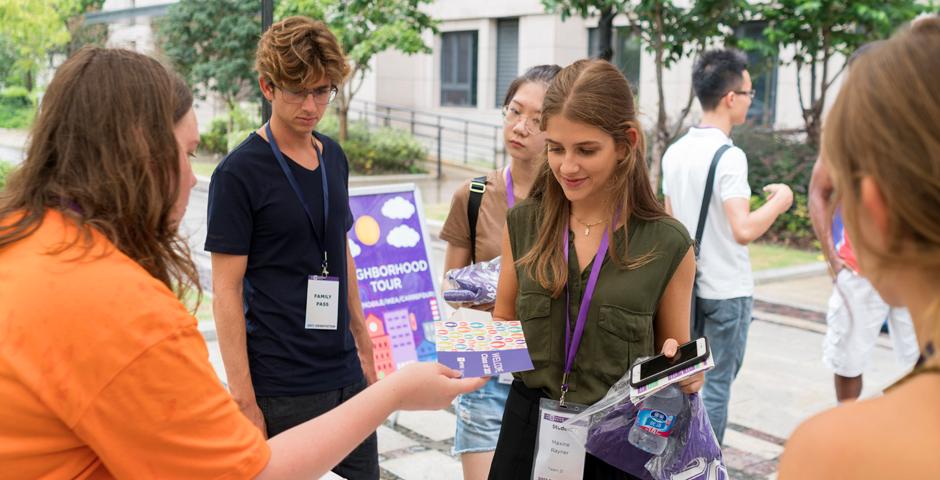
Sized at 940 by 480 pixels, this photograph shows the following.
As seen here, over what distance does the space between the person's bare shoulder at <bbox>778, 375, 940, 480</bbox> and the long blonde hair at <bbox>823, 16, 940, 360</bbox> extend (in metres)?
0.09

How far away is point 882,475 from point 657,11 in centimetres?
995

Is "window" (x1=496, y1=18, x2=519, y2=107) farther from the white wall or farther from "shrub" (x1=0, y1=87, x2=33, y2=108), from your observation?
"shrub" (x1=0, y1=87, x2=33, y2=108)

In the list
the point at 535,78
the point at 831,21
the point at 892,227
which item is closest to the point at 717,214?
Answer: the point at 535,78

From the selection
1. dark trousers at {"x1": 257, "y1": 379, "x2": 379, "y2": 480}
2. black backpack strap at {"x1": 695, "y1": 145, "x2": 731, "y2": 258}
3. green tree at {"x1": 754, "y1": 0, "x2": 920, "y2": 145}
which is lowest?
dark trousers at {"x1": 257, "y1": 379, "x2": 379, "y2": 480}

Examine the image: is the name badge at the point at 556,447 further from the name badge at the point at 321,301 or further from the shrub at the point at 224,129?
the shrub at the point at 224,129

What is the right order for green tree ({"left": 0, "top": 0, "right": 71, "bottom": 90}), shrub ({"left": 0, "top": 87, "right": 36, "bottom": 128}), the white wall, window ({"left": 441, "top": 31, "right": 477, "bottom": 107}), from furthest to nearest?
window ({"left": 441, "top": 31, "right": 477, "bottom": 107}) → the white wall → green tree ({"left": 0, "top": 0, "right": 71, "bottom": 90}) → shrub ({"left": 0, "top": 87, "right": 36, "bottom": 128})

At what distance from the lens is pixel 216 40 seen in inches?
824

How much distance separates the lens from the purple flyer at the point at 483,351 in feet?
7.04

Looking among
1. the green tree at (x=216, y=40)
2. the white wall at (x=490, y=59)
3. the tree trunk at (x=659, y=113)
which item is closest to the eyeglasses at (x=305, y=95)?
the tree trunk at (x=659, y=113)

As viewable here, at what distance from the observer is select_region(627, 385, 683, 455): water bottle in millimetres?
2188

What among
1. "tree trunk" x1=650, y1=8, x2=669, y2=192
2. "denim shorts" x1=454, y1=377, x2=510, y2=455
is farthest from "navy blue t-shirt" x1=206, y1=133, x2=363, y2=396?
"tree trunk" x1=650, y1=8, x2=669, y2=192

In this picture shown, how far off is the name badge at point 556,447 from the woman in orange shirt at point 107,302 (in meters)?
0.89

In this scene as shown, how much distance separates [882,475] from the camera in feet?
3.22

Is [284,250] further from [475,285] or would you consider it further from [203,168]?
[203,168]
